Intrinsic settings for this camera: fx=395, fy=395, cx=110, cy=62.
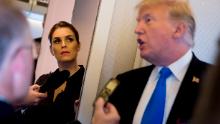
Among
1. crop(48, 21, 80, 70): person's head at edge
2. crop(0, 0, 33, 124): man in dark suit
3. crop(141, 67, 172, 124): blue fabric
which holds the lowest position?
crop(141, 67, 172, 124): blue fabric

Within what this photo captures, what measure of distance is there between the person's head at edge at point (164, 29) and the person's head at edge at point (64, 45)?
0.38 metres

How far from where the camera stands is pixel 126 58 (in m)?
1.92

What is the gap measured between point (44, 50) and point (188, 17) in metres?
0.65

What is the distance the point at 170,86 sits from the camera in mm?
1445

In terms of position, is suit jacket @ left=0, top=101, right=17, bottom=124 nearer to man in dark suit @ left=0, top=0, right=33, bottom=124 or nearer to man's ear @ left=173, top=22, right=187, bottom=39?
man in dark suit @ left=0, top=0, right=33, bottom=124

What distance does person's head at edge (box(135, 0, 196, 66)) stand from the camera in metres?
1.48

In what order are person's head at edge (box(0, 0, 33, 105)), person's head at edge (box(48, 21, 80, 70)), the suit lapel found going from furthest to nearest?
person's head at edge (box(48, 21, 80, 70)) < the suit lapel < person's head at edge (box(0, 0, 33, 105))

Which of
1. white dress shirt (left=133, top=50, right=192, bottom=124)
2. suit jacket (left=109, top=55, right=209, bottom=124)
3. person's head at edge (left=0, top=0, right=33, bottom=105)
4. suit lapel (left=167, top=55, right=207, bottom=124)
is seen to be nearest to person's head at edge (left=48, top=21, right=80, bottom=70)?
suit jacket (left=109, top=55, right=209, bottom=124)

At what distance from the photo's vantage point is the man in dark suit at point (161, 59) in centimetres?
144

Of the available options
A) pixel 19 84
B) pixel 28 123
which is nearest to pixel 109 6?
pixel 28 123

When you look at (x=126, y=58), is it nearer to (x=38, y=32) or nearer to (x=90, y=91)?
(x=90, y=91)

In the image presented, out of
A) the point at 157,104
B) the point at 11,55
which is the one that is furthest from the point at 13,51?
the point at 157,104

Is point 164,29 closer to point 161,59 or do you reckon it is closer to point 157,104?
point 161,59

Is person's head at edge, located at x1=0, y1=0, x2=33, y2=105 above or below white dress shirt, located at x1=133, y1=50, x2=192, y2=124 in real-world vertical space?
above
